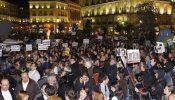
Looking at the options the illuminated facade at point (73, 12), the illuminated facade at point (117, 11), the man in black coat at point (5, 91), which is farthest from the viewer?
the illuminated facade at point (73, 12)

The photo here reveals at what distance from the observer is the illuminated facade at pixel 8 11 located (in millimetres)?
149450

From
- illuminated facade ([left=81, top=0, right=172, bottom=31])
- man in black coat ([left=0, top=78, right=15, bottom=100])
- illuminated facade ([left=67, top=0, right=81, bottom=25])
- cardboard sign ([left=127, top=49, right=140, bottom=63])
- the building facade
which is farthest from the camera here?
illuminated facade ([left=67, top=0, right=81, bottom=25])

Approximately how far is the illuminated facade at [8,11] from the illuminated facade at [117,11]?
33.1 m

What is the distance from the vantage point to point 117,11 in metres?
110

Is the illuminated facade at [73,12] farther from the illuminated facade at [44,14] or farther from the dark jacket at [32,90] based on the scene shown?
the dark jacket at [32,90]

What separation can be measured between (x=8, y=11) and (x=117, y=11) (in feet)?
203

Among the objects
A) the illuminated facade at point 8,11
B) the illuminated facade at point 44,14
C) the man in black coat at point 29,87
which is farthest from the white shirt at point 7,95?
the illuminated facade at point 44,14

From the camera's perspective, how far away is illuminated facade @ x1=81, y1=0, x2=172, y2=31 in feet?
328

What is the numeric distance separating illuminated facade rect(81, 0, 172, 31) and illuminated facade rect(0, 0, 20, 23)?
108 ft

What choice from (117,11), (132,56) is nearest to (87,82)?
(132,56)

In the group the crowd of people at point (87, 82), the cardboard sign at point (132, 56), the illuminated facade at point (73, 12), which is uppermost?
the cardboard sign at point (132, 56)

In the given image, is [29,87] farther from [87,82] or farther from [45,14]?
[45,14]

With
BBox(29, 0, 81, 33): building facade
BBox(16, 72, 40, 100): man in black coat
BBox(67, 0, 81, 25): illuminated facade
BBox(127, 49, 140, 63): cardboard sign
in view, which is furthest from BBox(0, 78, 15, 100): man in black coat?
BBox(67, 0, 81, 25): illuminated facade

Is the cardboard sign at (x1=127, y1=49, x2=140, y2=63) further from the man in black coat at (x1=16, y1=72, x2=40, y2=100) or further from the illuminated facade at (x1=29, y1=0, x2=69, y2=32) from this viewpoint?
the illuminated facade at (x1=29, y1=0, x2=69, y2=32)
